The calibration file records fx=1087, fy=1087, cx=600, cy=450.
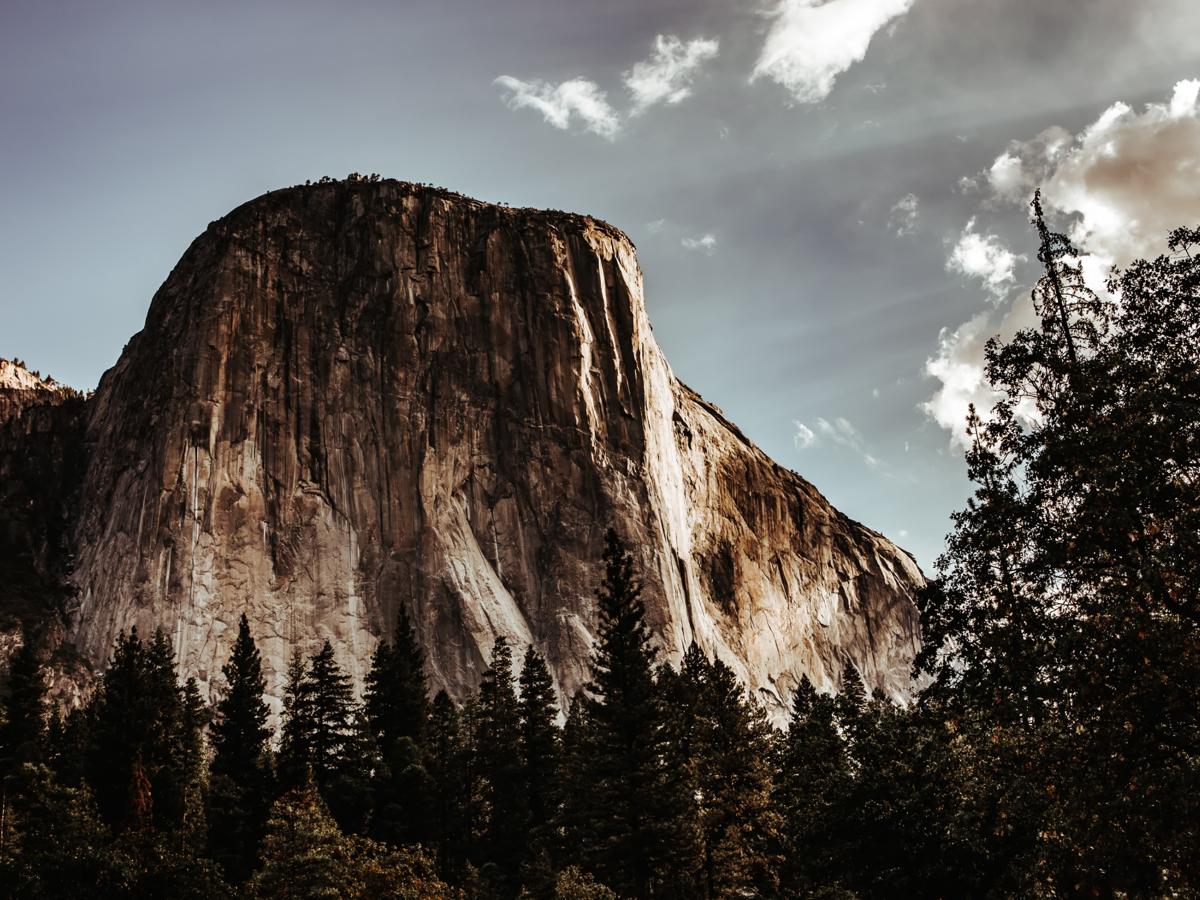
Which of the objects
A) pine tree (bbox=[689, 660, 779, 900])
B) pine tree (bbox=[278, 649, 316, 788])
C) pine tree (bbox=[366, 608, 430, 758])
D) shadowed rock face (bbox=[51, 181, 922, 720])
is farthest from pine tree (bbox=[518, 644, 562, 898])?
shadowed rock face (bbox=[51, 181, 922, 720])

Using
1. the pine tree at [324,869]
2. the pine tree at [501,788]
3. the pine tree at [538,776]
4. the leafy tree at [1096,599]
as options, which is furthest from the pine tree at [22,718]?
the leafy tree at [1096,599]

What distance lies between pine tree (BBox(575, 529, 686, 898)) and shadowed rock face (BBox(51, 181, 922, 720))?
182 feet

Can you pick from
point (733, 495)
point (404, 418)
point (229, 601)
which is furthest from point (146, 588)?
point (733, 495)

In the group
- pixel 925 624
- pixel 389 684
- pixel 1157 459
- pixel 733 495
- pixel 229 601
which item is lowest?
pixel 925 624

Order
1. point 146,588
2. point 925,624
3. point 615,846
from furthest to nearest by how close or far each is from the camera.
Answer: point 146,588 → point 615,846 → point 925,624

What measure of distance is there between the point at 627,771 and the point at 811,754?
933cm

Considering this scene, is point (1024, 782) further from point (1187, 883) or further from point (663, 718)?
point (663, 718)

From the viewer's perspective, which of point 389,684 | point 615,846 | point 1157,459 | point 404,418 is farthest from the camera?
point 404,418

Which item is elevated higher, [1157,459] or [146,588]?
[146,588]

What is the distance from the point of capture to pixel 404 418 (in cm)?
10700

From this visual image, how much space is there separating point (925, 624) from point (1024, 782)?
11.0ft

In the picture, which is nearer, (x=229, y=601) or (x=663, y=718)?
(x=663, y=718)

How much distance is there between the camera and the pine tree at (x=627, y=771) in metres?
35.0

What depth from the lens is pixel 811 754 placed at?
41938mm
